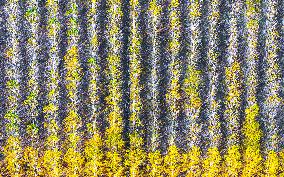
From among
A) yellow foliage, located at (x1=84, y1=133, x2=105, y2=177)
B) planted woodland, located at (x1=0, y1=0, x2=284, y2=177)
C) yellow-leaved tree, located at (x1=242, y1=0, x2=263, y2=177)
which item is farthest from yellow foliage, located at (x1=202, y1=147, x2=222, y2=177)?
yellow foliage, located at (x1=84, y1=133, x2=105, y2=177)

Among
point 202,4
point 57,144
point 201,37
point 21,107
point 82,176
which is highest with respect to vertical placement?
point 202,4

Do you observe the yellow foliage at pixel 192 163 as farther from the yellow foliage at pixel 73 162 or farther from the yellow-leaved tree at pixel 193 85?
the yellow foliage at pixel 73 162

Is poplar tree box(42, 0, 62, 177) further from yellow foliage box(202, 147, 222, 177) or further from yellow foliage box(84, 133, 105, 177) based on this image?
yellow foliage box(202, 147, 222, 177)

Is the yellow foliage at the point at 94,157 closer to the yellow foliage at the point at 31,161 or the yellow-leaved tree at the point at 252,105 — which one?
the yellow foliage at the point at 31,161

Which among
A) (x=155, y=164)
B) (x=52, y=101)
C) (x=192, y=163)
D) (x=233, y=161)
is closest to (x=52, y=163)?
(x=52, y=101)

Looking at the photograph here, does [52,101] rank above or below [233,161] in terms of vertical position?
above

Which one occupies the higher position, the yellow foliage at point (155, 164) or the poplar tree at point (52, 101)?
the poplar tree at point (52, 101)

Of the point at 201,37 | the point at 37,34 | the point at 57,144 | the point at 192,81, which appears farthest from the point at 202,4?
the point at 57,144

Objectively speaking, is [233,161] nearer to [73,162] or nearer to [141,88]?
[141,88]

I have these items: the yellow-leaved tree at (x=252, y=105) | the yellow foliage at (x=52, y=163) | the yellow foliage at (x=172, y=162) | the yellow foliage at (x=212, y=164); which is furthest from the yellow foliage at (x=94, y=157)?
the yellow-leaved tree at (x=252, y=105)

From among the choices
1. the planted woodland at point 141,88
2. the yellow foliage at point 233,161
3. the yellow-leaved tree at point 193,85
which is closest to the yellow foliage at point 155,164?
the planted woodland at point 141,88

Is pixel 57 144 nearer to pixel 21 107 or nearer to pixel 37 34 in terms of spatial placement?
pixel 21 107
